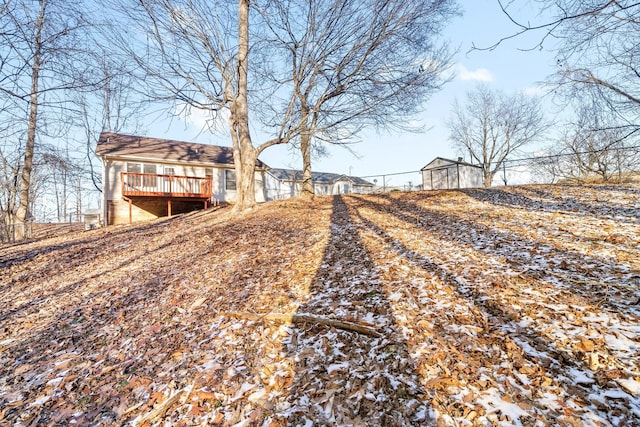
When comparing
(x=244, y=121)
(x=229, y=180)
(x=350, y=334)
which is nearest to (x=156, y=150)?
(x=229, y=180)

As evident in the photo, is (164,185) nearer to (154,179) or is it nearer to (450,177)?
(154,179)

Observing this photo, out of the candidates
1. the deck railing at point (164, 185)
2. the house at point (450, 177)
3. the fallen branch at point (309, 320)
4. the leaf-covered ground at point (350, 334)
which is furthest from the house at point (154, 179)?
the house at point (450, 177)

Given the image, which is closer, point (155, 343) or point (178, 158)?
point (155, 343)

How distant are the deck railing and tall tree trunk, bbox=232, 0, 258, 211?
729 centimetres

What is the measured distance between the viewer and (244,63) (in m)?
9.21

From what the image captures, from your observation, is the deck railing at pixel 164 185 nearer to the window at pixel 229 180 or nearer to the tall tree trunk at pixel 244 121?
the window at pixel 229 180

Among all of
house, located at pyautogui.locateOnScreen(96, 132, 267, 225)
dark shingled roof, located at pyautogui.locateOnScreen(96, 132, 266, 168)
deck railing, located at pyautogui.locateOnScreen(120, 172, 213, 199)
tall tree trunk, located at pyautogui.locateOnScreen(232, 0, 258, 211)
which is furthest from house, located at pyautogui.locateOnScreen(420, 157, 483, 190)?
tall tree trunk, located at pyautogui.locateOnScreen(232, 0, 258, 211)

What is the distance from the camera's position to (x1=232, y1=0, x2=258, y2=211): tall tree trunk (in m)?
8.97

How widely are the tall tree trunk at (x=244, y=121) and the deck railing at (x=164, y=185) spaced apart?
7.29 metres

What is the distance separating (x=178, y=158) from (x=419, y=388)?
731 inches

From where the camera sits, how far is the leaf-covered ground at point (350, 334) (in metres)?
2.01

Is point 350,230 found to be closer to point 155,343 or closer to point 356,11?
point 155,343

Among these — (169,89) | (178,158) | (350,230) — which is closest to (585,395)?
(350,230)

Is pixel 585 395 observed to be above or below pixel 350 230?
below
